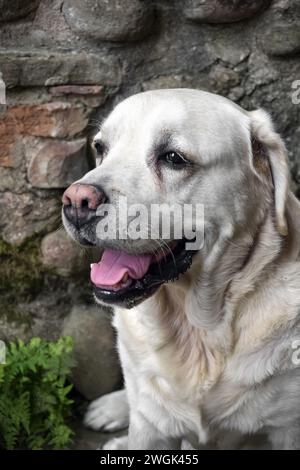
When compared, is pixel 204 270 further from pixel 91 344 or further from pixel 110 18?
pixel 110 18

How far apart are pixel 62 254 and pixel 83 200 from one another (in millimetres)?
1155

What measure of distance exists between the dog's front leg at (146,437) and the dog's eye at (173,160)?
1.01 metres

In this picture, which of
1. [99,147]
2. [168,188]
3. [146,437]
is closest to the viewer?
[168,188]

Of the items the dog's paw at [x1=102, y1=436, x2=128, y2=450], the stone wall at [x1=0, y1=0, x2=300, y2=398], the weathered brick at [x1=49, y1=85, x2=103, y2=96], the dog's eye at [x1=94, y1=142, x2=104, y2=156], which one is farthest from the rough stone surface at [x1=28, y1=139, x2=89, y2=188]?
the dog's paw at [x1=102, y1=436, x2=128, y2=450]

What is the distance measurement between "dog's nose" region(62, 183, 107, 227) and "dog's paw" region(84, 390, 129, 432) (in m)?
1.43

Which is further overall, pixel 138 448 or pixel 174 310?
pixel 138 448

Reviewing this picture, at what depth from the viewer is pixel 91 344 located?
354cm

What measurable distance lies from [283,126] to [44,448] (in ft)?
5.59

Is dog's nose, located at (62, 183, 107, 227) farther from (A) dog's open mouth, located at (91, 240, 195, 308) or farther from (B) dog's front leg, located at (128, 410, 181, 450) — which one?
(B) dog's front leg, located at (128, 410, 181, 450)

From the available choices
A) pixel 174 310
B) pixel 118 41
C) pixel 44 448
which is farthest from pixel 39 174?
pixel 44 448

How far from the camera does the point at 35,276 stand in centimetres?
349

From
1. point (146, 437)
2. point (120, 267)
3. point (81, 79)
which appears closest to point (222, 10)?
point (81, 79)

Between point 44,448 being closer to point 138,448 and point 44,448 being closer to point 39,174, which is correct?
point 138,448

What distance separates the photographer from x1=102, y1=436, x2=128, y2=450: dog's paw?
3.34m
